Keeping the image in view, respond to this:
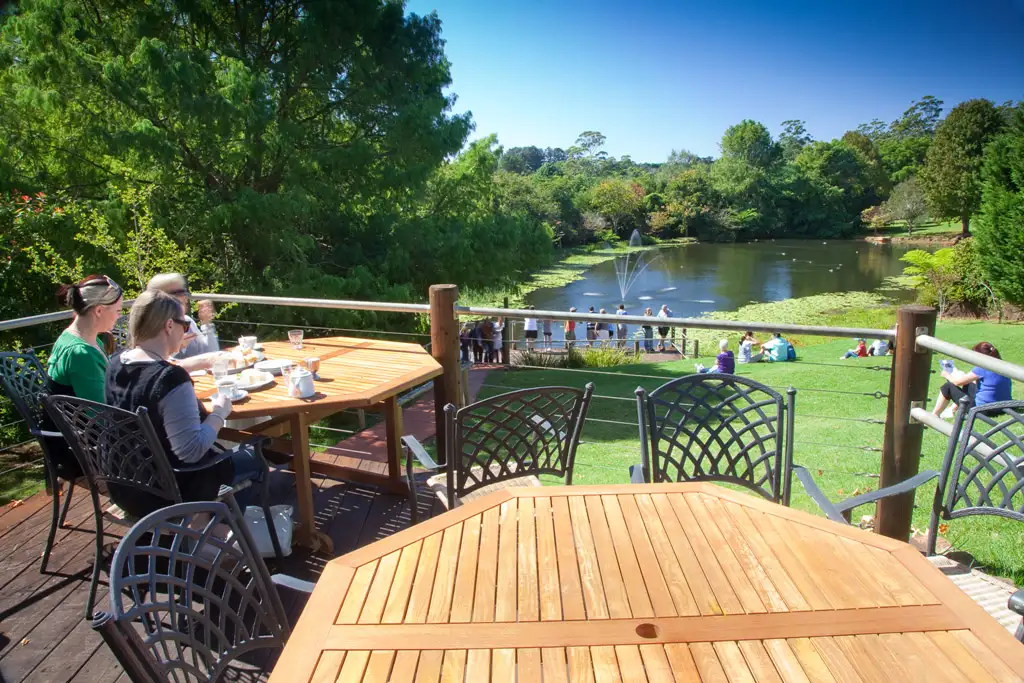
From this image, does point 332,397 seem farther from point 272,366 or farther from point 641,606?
point 641,606

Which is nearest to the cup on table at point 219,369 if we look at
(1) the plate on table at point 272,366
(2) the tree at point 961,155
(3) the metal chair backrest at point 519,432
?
(1) the plate on table at point 272,366

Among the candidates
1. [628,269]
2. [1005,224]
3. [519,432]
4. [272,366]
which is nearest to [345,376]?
[272,366]

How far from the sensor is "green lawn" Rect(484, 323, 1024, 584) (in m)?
3.50

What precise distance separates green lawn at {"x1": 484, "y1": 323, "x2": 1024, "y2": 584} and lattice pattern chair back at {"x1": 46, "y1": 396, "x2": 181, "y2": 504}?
1657 millimetres

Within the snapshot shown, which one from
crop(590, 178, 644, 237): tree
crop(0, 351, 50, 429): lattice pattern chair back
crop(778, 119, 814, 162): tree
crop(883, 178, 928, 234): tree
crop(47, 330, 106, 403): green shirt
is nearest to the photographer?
crop(47, 330, 106, 403): green shirt

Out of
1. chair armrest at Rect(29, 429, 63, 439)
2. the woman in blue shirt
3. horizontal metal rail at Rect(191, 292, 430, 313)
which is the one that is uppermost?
horizontal metal rail at Rect(191, 292, 430, 313)

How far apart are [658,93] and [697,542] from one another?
61669 millimetres

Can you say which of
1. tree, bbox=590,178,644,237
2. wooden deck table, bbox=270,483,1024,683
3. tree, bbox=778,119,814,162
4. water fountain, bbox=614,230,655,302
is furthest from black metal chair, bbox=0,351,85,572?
tree, bbox=778,119,814,162

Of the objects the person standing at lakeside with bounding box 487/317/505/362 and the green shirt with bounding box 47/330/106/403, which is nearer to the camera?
the green shirt with bounding box 47/330/106/403

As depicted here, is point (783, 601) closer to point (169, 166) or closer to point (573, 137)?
point (169, 166)

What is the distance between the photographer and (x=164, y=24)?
9539mm

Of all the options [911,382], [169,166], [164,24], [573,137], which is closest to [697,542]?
[911,382]

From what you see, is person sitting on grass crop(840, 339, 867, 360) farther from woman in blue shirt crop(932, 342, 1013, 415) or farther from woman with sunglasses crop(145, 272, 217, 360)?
woman with sunglasses crop(145, 272, 217, 360)

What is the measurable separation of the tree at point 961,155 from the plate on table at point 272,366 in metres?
42.7
